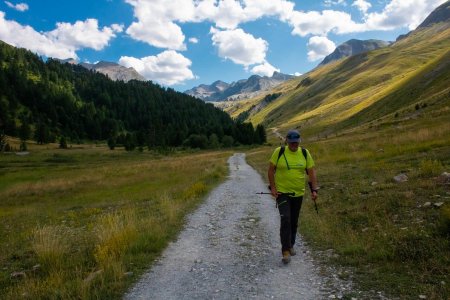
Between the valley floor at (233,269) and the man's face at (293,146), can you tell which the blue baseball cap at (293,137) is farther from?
the valley floor at (233,269)

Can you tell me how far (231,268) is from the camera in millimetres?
8984

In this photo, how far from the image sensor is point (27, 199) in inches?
1521

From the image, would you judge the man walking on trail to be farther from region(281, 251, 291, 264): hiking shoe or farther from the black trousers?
region(281, 251, 291, 264): hiking shoe

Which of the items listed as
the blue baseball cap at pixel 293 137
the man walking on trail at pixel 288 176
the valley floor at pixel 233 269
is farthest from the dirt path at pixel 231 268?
the blue baseball cap at pixel 293 137

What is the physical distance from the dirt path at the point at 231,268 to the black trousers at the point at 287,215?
1.83 ft

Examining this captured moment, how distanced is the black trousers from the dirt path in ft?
1.83

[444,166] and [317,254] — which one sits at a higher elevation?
[444,166]

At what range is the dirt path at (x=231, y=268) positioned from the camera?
24.4 ft

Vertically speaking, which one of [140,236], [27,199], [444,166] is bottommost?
[27,199]

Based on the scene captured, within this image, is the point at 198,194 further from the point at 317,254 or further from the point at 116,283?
the point at 116,283

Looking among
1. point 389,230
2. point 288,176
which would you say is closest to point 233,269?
point 288,176

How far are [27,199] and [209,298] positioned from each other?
123ft

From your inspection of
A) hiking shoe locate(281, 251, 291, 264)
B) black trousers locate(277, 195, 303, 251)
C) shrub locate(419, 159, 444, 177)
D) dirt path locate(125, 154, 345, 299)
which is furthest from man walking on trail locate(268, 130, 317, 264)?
shrub locate(419, 159, 444, 177)

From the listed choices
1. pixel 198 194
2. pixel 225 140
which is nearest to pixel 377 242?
pixel 198 194
